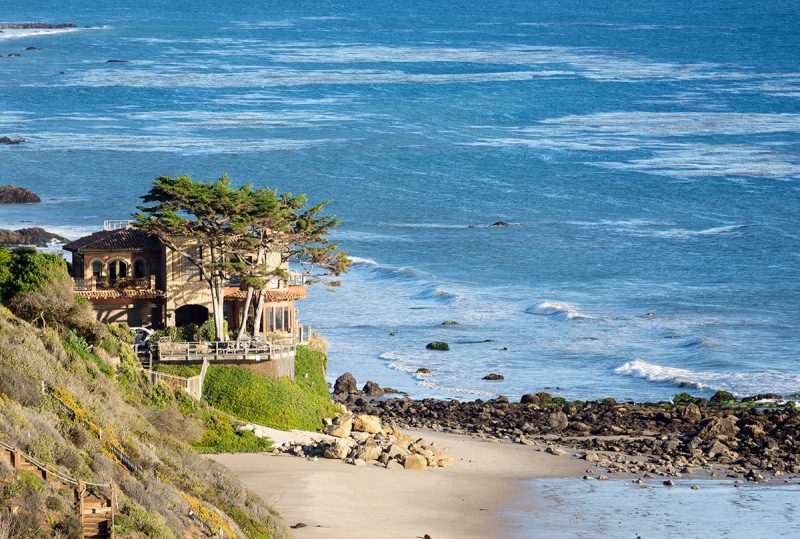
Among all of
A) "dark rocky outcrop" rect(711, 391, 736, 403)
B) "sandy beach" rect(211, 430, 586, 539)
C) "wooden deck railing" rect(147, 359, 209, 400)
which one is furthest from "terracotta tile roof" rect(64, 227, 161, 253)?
"dark rocky outcrop" rect(711, 391, 736, 403)

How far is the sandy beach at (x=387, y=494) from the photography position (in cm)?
3653

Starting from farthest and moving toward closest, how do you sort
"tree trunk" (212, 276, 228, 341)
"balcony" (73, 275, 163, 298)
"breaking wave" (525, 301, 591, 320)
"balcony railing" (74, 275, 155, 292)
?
"breaking wave" (525, 301, 591, 320), "balcony railing" (74, 275, 155, 292), "balcony" (73, 275, 163, 298), "tree trunk" (212, 276, 228, 341)

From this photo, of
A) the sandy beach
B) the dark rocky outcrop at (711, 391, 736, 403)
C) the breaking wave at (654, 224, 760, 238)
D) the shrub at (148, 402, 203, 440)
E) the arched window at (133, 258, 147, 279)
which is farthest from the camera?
the breaking wave at (654, 224, 760, 238)

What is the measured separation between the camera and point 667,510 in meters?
40.7

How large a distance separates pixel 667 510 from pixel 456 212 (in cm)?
6266

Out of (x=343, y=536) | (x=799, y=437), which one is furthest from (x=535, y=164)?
(x=343, y=536)

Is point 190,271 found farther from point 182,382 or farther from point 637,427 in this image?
point 637,427

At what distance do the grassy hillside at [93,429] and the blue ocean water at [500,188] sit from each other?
19.3m

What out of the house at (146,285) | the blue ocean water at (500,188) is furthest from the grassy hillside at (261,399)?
the blue ocean water at (500,188)

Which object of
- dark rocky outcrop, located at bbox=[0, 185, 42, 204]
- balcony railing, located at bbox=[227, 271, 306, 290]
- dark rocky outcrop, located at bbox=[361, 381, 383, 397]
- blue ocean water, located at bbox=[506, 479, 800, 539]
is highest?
dark rocky outcrop, located at bbox=[0, 185, 42, 204]

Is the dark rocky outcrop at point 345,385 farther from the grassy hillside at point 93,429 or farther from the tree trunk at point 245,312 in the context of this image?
the grassy hillside at point 93,429

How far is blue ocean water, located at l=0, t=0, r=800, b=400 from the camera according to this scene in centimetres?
6769

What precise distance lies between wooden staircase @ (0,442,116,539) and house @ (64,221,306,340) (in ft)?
75.2

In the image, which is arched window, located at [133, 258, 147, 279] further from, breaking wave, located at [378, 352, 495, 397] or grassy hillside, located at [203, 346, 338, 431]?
breaking wave, located at [378, 352, 495, 397]
